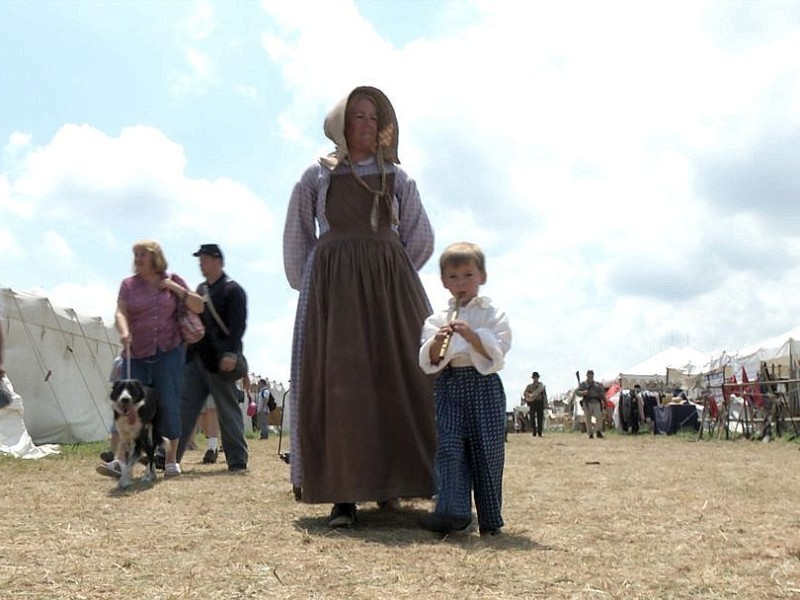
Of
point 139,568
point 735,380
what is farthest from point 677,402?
point 139,568

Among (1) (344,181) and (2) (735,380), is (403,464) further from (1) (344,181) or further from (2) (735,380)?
(2) (735,380)

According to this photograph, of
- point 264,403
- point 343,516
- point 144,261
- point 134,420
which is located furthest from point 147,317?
point 264,403

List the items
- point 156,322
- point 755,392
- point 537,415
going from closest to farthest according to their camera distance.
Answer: point 156,322
point 755,392
point 537,415

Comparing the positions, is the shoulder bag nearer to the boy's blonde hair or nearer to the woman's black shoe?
the woman's black shoe

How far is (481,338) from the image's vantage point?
12.6 ft

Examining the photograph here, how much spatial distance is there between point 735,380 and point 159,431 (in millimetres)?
18382

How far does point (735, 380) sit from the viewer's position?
22.0m

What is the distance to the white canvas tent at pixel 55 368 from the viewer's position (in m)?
13.4

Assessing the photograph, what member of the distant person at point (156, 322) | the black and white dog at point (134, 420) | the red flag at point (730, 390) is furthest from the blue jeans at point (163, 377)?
the red flag at point (730, 390)

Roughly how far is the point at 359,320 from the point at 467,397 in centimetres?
65

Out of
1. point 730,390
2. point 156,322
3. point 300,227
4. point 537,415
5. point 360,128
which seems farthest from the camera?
point 537,415

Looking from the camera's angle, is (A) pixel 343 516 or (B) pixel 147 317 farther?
(B) pixel 147 317

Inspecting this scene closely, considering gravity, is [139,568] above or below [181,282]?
below

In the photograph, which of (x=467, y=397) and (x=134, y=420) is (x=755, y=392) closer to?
(x=134, y=420)
